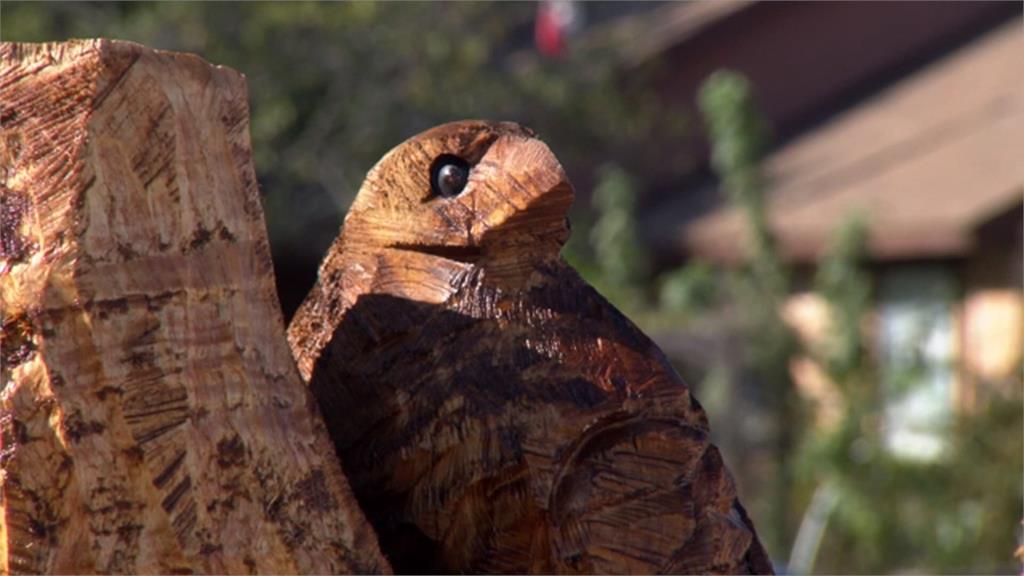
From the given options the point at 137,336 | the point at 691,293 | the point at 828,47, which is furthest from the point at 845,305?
the point at 137,336

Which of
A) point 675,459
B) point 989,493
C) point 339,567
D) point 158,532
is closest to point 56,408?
point 158,532

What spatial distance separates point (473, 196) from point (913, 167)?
11915 mm

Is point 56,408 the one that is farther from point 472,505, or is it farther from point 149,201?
point 472,505

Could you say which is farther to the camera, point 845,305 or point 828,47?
point 828,47

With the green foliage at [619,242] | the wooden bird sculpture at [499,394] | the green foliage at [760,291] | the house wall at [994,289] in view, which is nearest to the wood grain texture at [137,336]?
the wooden bird sculpture at [499,394]

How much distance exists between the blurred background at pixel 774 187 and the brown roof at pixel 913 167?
0.03 m

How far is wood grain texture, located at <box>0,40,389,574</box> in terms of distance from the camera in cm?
131

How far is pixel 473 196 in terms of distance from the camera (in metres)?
1.59

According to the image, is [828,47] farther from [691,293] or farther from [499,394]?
[499,394]

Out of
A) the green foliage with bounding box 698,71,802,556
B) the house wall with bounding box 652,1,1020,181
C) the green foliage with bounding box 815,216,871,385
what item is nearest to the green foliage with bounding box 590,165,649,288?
the green foliage with bounding box 698,71,802,556

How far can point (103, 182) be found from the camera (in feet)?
4.37

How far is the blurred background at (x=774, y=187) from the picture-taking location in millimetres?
9766

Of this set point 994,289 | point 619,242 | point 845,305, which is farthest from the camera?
point 994,289

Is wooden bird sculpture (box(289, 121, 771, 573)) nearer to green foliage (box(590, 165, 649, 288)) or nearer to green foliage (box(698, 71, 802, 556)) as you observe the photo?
green foliage (box(698, 71, 802, 556))
